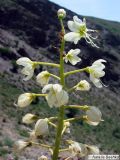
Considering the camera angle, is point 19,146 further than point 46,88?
Yes

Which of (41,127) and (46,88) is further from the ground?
(46,88)

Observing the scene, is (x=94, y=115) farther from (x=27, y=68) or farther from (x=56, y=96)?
(x=27, y=68)

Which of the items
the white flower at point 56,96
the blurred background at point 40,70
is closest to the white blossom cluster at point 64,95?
the white flower at point 56,96

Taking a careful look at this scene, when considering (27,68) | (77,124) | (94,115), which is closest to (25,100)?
(27,68)

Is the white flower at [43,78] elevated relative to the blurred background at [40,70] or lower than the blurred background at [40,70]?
elevated

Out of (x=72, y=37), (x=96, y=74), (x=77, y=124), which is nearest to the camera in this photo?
(x=72, y=37)

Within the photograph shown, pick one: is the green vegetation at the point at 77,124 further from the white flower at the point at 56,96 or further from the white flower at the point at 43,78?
the white flower at the point at 56,96
